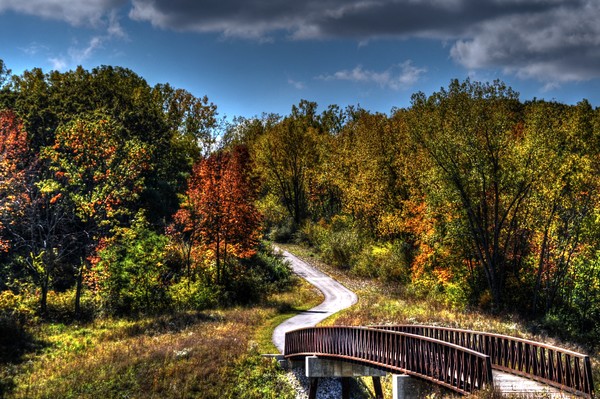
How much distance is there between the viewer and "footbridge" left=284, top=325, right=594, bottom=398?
14.5 m

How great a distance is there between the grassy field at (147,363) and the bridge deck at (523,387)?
11.9 meters

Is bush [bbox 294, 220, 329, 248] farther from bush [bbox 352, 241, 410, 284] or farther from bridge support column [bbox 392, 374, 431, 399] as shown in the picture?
bridge support column [bbox 392, 374, 431, 399]

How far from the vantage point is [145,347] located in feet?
90.9

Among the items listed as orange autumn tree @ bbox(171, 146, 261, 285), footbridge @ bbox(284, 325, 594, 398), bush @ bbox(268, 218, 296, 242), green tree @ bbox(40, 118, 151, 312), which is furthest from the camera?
bush @ bbox(268, 218, 296, 242)

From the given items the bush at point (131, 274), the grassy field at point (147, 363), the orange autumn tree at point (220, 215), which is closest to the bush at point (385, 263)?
the orange autumn tree at point (220, 215)

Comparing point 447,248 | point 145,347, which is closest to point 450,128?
point 447,248

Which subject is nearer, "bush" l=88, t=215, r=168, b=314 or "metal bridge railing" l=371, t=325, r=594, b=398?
"metal bridge railing" l=371, t=325, r=594, b=398

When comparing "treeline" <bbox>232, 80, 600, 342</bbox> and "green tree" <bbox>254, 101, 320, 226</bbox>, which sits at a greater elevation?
"green tree" <bbox>254, 101, 320, 226</bbox>

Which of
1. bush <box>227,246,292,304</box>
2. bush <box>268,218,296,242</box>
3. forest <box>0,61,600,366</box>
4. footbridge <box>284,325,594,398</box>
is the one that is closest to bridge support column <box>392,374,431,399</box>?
footbridge <box>284,325,594,398</box>

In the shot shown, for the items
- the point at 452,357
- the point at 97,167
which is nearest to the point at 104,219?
the point at 97,167

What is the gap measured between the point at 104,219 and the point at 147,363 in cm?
2065

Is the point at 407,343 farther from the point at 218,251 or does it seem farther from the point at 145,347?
the point at 218,251

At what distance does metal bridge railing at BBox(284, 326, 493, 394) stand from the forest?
16.6 meters

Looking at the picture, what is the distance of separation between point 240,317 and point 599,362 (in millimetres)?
22009
